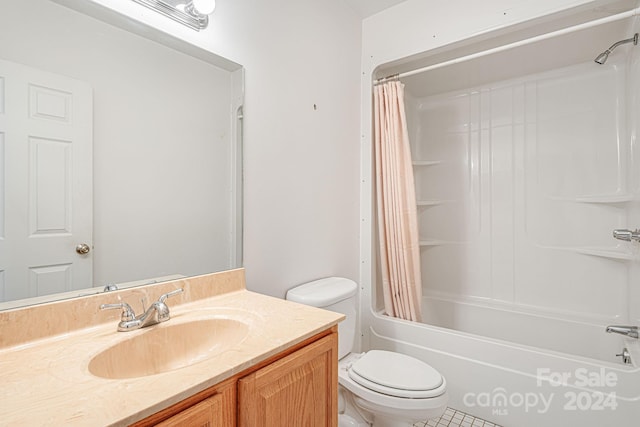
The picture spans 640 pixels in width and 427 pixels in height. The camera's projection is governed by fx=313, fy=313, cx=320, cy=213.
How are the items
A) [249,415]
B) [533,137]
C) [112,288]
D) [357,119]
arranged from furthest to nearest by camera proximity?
[533,137] → [357,119] → [112,288] → [249,415]

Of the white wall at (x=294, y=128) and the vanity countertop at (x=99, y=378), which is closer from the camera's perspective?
the vanity countertop at (x=99, y=378)

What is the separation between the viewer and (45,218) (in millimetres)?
864

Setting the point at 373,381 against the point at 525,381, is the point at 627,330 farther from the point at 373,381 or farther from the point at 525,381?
the point at 373,381

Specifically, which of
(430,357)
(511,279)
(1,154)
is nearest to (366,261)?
(430,357)

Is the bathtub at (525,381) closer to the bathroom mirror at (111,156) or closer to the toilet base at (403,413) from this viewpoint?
the toilet base at (403,413)

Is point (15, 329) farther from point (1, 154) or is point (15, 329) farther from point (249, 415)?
point (249, 415)

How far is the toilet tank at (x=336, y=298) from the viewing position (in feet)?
4.87

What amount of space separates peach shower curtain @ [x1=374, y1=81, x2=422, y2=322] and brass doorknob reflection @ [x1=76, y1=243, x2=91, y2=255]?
1583mm

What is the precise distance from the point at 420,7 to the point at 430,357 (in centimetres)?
210

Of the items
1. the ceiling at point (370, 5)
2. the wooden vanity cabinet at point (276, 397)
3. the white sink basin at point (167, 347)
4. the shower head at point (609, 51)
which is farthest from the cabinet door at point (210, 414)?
the shower head at point (609, 51)

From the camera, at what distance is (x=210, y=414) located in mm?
664

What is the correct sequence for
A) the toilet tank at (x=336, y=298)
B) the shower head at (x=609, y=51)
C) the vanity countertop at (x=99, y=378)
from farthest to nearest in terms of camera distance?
the shower head at (x=609, y=51)
the toilet tank at (x=336, y=298)
the vanity countertop at (x=99, y=378)

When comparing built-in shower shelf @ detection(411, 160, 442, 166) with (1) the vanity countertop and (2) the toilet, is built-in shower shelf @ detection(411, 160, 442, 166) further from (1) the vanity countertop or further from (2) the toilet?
(1) the vanity countertop

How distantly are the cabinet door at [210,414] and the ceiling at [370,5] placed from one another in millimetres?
2212
